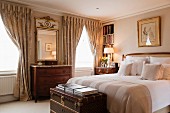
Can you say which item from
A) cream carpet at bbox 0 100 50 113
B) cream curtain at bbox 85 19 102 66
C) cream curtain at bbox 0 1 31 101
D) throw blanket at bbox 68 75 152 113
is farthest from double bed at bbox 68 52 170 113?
cream curtain at bbox 85 19 102 66

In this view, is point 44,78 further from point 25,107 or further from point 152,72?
point 152,72

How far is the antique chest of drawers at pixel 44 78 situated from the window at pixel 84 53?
3.88 ft

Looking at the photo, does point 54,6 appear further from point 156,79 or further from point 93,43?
point 156,79

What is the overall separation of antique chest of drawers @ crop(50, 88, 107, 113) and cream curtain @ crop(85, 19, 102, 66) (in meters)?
3.26

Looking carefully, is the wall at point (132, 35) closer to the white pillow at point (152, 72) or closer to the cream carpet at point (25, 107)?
the white pillow at point (152, 72)

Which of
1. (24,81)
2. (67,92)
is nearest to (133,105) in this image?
(67,92)

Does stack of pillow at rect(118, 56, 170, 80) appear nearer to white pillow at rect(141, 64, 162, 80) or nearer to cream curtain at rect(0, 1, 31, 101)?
white pillow at rect(141, 64, 162, 80)

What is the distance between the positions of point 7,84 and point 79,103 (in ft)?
8.52

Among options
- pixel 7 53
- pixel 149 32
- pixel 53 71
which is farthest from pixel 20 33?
pixel 149 32

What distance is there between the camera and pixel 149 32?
457 cm

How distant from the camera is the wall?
13.9 feet

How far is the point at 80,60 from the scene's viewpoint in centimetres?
570

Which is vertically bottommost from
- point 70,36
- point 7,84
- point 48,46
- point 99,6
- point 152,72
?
point 7,84

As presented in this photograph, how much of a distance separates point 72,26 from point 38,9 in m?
1.19
